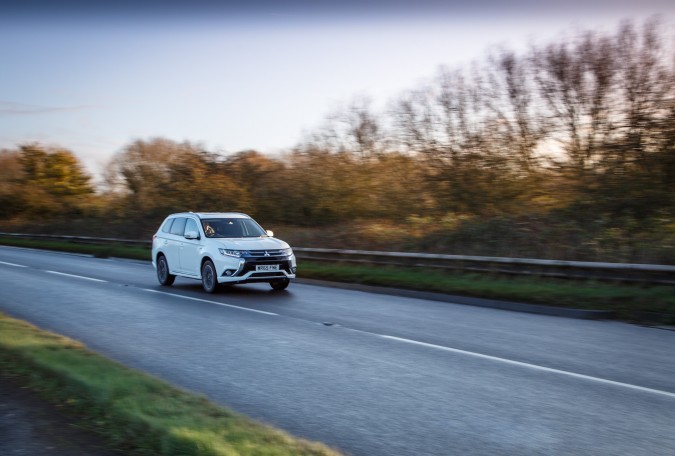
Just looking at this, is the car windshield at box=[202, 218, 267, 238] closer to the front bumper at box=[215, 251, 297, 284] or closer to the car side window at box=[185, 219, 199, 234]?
the car side window at box=[185, 219, 199, 234]

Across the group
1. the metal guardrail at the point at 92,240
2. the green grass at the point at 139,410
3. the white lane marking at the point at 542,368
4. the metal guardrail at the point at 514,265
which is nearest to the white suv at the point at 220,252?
the metal guardrail at the point at 514,265

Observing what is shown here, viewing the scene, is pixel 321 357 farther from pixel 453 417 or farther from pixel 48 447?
pixel 48 447

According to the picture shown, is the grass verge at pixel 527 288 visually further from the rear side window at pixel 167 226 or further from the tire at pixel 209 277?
the rear side window at pixel 167 226

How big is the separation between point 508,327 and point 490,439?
593cm

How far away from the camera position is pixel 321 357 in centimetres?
838

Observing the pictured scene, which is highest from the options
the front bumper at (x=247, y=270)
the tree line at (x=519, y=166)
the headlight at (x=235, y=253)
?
the tree line at (x=519, y=166)

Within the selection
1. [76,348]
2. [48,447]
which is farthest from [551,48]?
[48,447]

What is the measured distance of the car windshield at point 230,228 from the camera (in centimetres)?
1658

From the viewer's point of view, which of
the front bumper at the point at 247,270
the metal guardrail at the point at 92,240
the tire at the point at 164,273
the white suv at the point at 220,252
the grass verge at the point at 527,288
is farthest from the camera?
the metal guardrail at the point at 92,240

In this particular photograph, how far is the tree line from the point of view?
18.8 m

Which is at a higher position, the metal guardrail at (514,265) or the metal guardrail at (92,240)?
the metal guardrail at (514,265)

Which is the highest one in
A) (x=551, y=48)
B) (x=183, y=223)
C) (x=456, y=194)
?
(x=551, y=48)

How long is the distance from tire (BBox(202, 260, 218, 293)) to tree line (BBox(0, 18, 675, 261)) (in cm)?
830

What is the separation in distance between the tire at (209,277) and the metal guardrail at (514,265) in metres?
5.99
